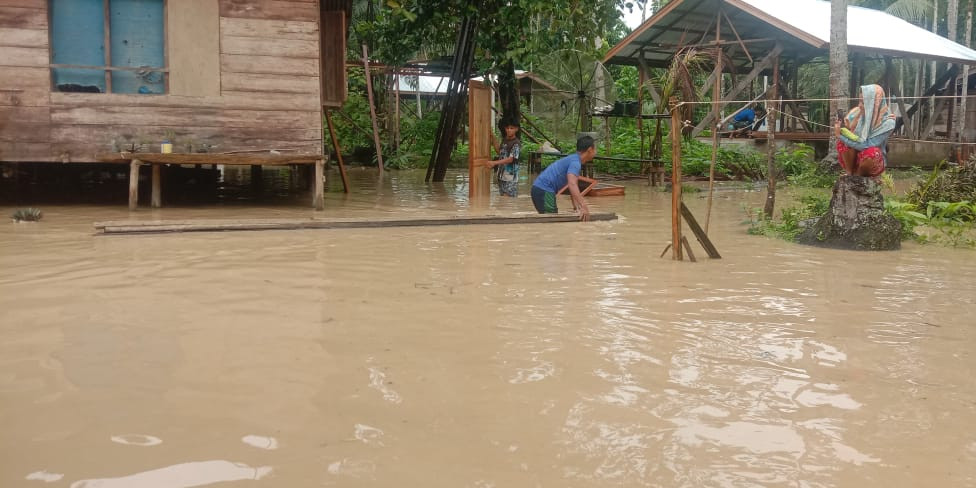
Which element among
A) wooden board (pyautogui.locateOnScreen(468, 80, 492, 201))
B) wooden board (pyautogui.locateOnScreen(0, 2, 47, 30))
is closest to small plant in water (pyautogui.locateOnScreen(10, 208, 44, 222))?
wooden board (pyautogui.locateOnScreen(0, 2, 47, 30))

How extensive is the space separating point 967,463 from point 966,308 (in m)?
2.62

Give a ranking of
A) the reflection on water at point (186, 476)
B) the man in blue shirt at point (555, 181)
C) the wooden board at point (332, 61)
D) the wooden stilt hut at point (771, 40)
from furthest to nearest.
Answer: the wooden stilt hut at point (771, 40) → the wooden board at point (332, 61) → the man in blue shirt at point (555, 181) → the reflection on water at point (186, 476)

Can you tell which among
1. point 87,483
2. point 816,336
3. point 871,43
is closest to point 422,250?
point 816,336

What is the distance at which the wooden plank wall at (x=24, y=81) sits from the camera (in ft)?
30.6

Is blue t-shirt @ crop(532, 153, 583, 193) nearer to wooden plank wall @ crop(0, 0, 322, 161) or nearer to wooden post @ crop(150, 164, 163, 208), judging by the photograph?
wooden plank wall @ crop(0, 0, 322, 161)

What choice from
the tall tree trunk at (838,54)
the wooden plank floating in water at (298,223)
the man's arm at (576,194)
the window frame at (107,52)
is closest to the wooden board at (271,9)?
the window frame at (107,52)

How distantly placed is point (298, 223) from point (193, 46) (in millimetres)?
3361

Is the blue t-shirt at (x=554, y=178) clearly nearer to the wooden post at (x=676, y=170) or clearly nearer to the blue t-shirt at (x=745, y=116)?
the wooden post at (x=676, y=170)

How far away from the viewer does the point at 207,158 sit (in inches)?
376

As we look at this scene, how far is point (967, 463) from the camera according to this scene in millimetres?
2732

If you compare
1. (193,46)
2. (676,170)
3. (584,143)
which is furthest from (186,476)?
(193,46)

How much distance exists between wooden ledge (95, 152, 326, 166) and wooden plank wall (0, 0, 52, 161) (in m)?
0.82

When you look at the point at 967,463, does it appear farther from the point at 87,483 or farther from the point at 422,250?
the point at 422,250

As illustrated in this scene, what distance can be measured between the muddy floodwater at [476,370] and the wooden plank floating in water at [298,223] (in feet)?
2.11
